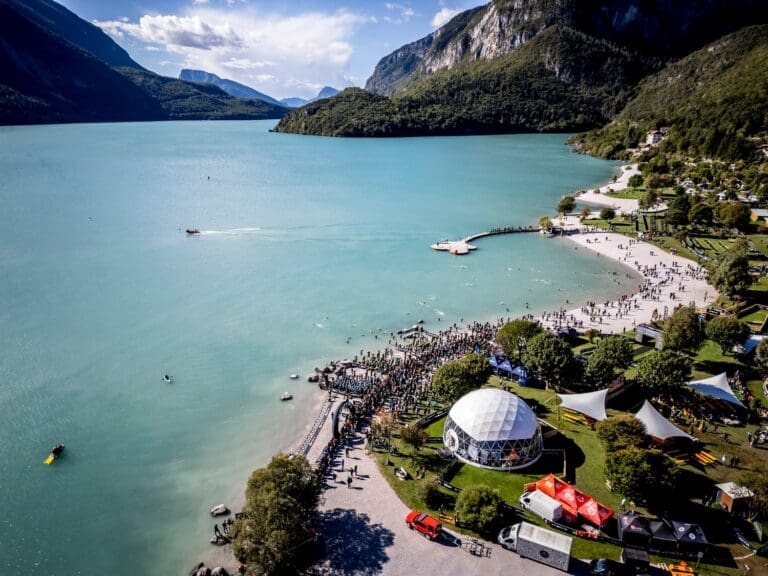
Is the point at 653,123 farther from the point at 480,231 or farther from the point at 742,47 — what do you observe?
the point at 480,231

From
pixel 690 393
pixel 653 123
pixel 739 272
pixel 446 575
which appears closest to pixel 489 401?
pixel 446 575

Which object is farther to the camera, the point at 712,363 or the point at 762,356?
the point at 712,363

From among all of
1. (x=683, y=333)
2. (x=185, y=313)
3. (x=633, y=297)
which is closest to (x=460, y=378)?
(x=683, y=333)

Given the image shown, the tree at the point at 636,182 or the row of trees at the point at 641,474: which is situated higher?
the tree at the point at 636,182

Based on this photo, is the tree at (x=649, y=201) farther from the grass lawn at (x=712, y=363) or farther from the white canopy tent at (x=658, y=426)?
the white canopy tent at (x=658, y=426)

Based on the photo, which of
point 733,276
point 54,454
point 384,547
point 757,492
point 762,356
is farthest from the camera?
point 733,276

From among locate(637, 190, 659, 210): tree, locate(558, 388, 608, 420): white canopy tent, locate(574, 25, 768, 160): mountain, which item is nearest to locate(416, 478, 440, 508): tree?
locate(558, 388, 608, 420): white canopy tent

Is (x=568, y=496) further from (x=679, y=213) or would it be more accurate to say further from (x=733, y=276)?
(x=679, y=213)

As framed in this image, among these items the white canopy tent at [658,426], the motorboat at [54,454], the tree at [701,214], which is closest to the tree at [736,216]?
the tree at [701,214]
